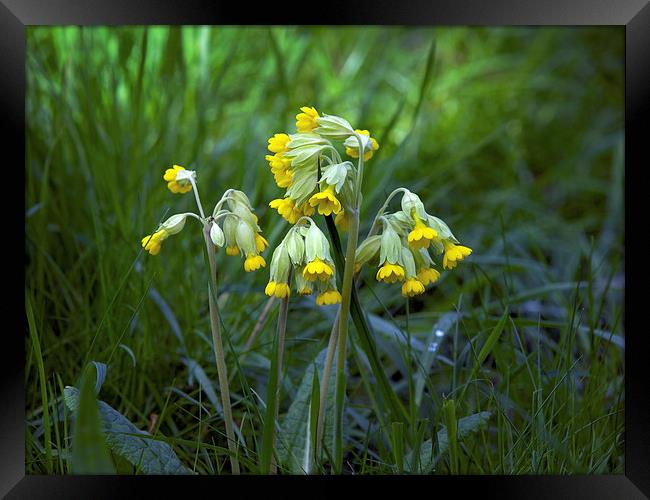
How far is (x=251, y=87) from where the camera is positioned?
7.84ft

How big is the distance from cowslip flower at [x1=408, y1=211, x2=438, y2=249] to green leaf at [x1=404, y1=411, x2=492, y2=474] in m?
0.29

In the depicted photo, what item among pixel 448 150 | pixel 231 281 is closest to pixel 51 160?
pixel 231 281

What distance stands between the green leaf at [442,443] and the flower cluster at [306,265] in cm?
28

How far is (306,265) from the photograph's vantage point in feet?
3.51

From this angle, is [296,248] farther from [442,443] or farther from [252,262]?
[442,443]

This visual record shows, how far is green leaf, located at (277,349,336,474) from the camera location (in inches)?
45.4

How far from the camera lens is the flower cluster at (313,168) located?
1033mm

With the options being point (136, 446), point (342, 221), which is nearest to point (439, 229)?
point (342, 221)

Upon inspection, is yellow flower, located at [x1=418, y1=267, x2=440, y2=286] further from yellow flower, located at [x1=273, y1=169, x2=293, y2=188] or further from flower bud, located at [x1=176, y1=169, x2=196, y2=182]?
flower bud, located at [x1=176, y1=169, x2=196, y2=182]

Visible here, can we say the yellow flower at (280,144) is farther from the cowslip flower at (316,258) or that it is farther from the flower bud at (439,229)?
the flower bud at (439,229)

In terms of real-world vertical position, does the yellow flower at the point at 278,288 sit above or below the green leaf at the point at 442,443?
above

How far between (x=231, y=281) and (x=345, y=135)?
67 cm
